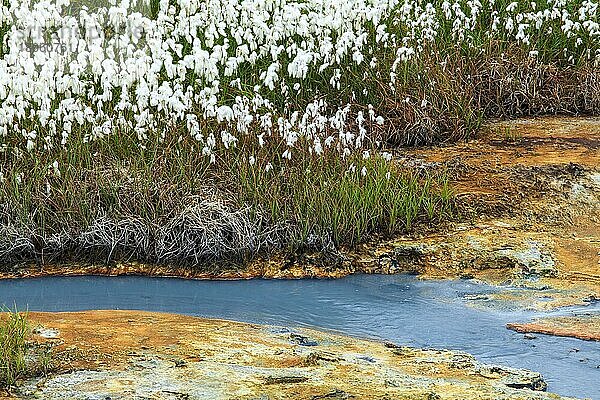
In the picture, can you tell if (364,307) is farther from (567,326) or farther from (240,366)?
(240,366)

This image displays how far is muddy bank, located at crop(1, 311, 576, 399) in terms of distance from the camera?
413 cm

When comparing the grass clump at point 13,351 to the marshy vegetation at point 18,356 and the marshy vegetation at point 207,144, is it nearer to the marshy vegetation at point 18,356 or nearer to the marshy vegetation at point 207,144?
the marshy vegetation at point 18,356

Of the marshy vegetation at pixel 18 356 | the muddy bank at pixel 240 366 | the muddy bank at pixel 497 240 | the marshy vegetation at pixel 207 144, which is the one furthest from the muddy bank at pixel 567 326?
the marshy vegetation at pixel 18 356

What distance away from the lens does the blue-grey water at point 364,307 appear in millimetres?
5180

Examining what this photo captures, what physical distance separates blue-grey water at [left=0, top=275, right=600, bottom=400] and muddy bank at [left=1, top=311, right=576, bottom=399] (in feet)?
1.07

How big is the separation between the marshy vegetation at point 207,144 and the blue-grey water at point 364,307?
44 cm

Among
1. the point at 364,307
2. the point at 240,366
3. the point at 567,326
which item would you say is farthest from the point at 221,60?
the point at 240,366

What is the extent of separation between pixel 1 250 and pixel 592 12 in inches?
289

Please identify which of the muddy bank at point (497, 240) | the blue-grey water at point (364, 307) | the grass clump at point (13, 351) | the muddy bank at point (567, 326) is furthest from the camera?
the muddy bank at point (497, 240)

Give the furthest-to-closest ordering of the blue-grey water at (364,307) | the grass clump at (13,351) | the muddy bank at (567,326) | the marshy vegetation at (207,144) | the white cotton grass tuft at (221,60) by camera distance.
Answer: the white cotton grass tuft at (221,60)
the marshy vegetation at (207,144)
the muddy bank at (567,326)
the blue-grey water at (364,307)
the grass clump at (13,351)

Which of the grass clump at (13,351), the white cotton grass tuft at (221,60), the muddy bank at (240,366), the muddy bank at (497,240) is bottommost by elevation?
the muddy bank at (240,366)

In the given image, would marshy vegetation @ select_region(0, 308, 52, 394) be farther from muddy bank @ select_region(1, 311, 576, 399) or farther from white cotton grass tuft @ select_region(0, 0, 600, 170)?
white cotton grass tuft @ select_region(0, 0, 600, 170)

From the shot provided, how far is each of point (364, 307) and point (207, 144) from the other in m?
2.26

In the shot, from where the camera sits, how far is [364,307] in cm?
Result: 623
